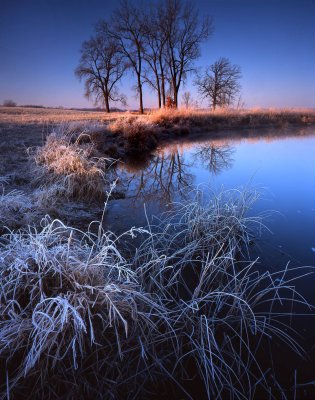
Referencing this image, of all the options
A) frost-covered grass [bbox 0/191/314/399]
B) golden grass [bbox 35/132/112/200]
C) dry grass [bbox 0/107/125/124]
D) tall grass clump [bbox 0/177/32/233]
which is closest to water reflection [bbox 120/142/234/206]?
golden grass [bbox 35/132/112/200]

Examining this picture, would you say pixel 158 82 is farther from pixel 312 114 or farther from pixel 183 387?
pixel 183 387

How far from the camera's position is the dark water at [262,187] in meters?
2.86

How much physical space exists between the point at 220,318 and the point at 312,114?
25.3m

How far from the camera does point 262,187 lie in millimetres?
4453

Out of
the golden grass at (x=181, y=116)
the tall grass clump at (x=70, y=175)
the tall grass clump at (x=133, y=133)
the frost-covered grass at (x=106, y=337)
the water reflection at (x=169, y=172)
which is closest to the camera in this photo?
the frost-covered grass at (x=106, y=337)

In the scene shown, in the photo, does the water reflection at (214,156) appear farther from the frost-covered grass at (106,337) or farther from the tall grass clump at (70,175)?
the frost-covered grass at (106,337)

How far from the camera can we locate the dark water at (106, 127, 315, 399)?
9.39ft

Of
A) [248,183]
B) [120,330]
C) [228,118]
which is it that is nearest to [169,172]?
[248,183]

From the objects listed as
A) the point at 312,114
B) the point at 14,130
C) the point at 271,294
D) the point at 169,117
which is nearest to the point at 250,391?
the point at 271,294

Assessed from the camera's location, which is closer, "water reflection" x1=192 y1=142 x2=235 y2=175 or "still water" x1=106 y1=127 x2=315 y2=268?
"still water" x1=106 y1=127 x2=315 y2=268

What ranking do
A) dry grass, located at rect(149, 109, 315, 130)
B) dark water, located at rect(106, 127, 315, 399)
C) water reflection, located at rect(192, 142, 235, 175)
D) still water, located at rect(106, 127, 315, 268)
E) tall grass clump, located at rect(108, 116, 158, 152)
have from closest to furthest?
dark water, located at rect(106, 127, 315, 399) → still water, located at rect(106, 127, 315, 268) → water reflection, located at rect(192, 142, 235, 175) → tall grass clump, located at rect(108, 116, 158, 152) → dry grass, located at rect(149, 109, 315, 130)

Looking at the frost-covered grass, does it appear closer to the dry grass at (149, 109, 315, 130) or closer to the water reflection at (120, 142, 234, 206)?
the water reflection at (120, 142, 234, 206)

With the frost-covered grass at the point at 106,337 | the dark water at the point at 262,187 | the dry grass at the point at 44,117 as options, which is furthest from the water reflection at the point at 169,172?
the dry grass at the point at 44,117

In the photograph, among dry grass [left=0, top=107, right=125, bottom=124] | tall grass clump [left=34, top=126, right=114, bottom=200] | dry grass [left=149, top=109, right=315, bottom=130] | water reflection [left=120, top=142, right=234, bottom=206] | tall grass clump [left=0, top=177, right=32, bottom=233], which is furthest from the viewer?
dry grass [left=149, top=109, right=315, bottom=130]
